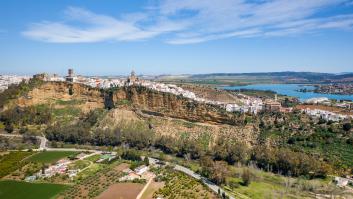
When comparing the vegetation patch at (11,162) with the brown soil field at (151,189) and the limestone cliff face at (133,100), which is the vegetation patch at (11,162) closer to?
the brown soil field at (151,189)

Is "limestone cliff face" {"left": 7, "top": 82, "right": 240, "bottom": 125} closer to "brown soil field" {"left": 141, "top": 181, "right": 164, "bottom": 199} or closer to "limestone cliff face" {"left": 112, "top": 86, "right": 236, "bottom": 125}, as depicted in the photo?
"limestone cliff face" {"left": 112, "top": 86, "right": 236, "bottom": 125}

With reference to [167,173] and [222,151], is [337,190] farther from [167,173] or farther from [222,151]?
[167,173]

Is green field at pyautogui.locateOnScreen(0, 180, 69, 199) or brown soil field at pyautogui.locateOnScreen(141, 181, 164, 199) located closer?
brown soil field at pyautogui.locateOnScreen(141, 181, 164, 199)

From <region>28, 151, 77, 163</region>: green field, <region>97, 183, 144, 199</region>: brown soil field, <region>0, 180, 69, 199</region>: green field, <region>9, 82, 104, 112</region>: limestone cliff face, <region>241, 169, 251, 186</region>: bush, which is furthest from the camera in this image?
<region>9, 82, 104, 112</region>: limestone cliff face

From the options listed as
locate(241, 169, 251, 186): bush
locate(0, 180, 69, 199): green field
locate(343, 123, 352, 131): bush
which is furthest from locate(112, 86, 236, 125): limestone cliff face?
locate(0, 180, 69, 199): green field

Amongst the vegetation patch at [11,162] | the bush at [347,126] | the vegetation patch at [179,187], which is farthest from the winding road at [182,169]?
the bush at [347,126]

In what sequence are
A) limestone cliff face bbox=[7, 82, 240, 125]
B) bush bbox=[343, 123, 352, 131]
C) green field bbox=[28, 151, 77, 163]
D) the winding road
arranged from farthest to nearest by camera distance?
1. limestone cliff face bbox=[7, 82, 240, 125]
2. bush bbox=[343, 123, 352, 131]
3. green field bbox=[28, 151, 77, 163]
4. the winding road
